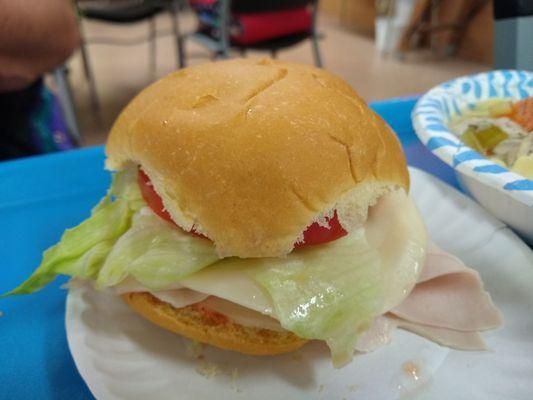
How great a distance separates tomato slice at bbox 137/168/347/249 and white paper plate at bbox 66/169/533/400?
199 millimetres

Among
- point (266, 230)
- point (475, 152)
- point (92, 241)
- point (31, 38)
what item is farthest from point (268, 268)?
point (31, 38)

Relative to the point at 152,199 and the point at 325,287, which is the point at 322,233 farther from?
the point at 152,199

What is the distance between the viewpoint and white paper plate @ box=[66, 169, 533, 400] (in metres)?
0.73

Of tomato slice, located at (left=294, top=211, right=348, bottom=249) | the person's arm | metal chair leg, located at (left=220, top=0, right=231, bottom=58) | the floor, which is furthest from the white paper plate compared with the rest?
the floor

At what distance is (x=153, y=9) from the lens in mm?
3609

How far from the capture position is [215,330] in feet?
2.54

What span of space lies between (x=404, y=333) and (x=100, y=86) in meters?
4.19

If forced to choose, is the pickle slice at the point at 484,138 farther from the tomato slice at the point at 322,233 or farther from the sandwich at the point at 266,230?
the tomato slice at the point at 322,233

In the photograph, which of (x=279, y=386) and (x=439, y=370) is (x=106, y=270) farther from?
(x=439, y=370)

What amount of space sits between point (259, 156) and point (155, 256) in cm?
24

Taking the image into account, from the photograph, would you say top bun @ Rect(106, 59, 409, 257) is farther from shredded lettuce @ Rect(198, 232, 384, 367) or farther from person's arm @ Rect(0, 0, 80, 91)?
person's arm @ Rect(0, 0, 80, 91)

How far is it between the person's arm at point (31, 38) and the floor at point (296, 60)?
202 centimetres

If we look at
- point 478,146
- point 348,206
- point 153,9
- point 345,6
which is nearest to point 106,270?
point 348,206

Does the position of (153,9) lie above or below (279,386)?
above
